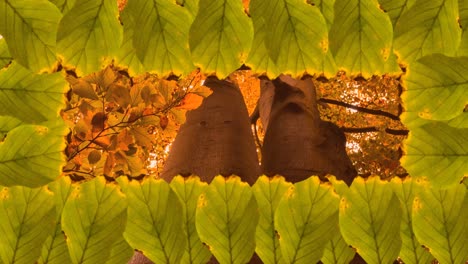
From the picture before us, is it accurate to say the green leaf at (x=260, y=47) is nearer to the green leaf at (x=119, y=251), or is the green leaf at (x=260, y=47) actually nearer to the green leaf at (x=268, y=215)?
the green leaf at (x=268, y=215)

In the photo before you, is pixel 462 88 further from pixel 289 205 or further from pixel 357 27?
pixel 289 205

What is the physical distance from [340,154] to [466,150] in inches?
46.1

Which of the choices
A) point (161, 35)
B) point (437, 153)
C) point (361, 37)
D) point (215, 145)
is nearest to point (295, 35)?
point (361, 37)

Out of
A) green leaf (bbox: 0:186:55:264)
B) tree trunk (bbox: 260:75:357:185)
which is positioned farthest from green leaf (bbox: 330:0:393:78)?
tree trunk (bbox: 260:75:357:185)

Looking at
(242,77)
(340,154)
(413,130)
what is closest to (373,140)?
(242,77)

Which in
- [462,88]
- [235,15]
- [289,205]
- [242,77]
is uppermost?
[235,15]

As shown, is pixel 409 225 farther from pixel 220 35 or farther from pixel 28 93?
pixel 28 93

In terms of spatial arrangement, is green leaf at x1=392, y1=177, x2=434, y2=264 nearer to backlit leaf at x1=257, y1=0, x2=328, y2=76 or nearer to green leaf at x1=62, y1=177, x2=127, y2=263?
backlit leaf at x1=257, y1=0, x2=328, y2=76

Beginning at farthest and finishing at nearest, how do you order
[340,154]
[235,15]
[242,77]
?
[242,77], [340,154], [235,15]

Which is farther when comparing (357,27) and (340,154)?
(340,154)

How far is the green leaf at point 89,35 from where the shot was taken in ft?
2.10

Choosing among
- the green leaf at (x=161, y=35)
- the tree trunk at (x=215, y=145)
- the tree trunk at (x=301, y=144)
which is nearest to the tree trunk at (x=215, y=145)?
the tree trunk at (x=215, y=145)

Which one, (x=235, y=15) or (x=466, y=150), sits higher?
(x=235, y=15)

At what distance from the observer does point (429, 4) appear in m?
0.66
